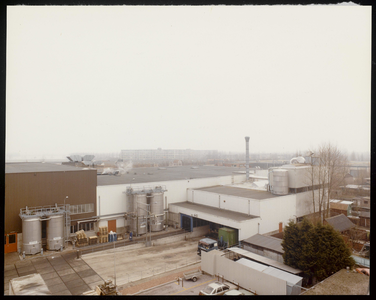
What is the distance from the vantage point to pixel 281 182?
2025cm

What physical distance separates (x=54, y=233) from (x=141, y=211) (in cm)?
594

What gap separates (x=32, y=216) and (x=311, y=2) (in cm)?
1725

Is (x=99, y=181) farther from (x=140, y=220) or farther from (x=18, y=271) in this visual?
(x=18, y=271)

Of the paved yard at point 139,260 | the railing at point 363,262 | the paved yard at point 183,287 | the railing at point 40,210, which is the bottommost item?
the paved yard at point 139,260

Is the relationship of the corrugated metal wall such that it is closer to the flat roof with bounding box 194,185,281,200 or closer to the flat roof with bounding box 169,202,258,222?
the flat roof with bounding box 169,202,258,222

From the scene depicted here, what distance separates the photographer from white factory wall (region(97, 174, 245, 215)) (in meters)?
19.1

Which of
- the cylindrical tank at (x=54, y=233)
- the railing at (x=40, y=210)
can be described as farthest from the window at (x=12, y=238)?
the cylindrical tank at (x=54, y=233)

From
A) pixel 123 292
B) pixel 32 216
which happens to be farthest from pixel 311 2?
pixel 32 216

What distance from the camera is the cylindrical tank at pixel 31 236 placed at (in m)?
14.9

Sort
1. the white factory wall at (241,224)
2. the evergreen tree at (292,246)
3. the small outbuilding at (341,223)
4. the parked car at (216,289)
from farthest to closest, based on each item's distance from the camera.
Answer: the small outbuilding at (341,223) < the white factory wall at (241,224) < the evergreen tree at (292,246) < the parked car at (216,289)

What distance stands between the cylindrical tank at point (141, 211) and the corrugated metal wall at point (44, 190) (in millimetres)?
3107

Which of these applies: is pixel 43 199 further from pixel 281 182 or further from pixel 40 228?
pixel 281 182

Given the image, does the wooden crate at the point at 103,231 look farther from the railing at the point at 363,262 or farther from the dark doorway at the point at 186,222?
the railing at the point at 363,262

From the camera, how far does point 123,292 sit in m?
10.8
